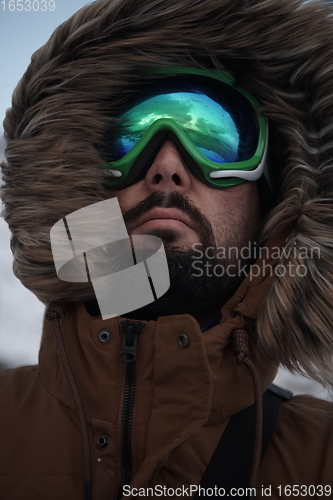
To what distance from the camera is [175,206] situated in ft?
4.55

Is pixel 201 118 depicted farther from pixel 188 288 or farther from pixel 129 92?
pixel 188 288

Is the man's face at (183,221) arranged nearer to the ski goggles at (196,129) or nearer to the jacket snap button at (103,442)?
the ski goggles at (196,129)

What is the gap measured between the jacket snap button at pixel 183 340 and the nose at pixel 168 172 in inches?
20.1

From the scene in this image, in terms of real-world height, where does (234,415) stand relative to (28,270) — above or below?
below

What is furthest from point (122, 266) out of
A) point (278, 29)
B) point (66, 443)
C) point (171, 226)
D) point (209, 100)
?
point (278, 29)

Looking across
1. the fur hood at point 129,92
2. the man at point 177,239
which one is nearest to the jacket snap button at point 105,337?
the man at point 177,239

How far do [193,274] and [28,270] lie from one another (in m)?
0.52

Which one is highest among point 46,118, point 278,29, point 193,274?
point 278,29

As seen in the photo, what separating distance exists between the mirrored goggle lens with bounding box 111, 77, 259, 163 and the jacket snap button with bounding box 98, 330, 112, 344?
60 centimetres

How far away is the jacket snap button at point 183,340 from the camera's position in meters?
1.09

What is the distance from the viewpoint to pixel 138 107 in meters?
1.49

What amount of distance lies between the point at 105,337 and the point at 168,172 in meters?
0.56

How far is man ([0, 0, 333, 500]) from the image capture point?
1090 millimetres

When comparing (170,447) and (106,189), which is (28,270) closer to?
(106,189)
